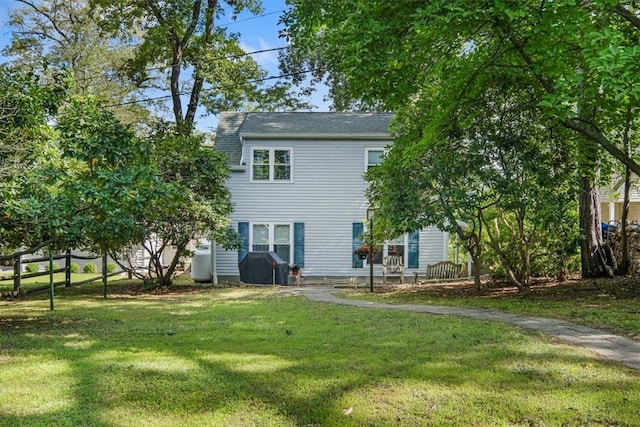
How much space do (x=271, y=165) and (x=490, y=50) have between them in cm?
1025

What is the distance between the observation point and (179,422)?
3.55 m

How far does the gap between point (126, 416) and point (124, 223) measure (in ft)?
15.6

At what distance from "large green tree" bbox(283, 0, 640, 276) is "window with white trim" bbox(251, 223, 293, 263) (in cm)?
869

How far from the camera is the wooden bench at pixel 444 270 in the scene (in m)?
16.5

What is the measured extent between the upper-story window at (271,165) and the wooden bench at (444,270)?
6007 mm

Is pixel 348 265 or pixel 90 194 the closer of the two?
pixel 90 194

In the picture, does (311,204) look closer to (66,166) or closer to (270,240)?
(270,240)

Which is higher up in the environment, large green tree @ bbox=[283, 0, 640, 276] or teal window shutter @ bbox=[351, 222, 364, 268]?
large green tree @ bbox=[283, 0, 640, 276]

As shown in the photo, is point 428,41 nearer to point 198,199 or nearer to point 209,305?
point 209,305

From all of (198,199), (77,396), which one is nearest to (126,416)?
(77,396)

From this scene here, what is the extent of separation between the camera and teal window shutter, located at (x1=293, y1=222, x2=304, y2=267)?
17.8 metres

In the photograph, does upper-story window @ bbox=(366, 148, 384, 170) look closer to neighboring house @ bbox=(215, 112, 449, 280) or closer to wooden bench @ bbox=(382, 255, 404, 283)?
neighboring house @ bbox=(215, 112, 449, 280)

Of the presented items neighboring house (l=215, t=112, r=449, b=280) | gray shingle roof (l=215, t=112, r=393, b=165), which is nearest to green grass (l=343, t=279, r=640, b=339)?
neighboring house (l=215, t=112, r=449, b=280)

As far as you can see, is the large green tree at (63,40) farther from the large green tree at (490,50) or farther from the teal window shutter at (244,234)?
the large green tree at (490,50)
